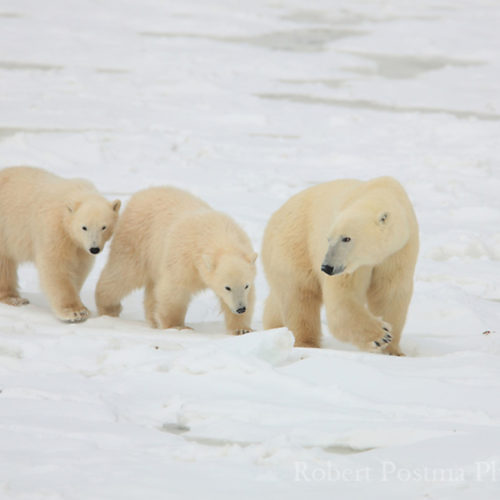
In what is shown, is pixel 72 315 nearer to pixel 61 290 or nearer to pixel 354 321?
pixel 61 290

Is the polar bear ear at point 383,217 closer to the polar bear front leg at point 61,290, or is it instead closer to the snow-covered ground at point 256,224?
the snow-covered ground at point 256,224

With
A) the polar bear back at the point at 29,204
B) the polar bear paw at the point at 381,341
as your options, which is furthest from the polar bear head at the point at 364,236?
the polar bear back at the point at 29,204

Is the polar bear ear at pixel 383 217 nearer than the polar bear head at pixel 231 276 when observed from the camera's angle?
Yes

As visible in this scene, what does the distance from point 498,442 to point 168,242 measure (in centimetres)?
252

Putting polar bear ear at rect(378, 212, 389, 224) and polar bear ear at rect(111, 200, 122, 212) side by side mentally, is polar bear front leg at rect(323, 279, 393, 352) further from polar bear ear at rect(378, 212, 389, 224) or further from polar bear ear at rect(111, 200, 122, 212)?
polar bear ear at rect(111, 200, 122, 212)

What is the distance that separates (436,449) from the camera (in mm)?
2654

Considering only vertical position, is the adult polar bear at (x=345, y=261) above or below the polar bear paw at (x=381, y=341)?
above

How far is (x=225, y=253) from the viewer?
4.57 m

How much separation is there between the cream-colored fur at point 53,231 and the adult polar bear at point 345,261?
3.17ft

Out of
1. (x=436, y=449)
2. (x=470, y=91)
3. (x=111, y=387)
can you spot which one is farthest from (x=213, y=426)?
(x=470, y=91)

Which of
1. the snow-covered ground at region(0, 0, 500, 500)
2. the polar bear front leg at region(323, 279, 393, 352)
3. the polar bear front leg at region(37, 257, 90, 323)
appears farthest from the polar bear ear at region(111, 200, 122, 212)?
the polar bear front leg at region(323, 279, 393, 352)

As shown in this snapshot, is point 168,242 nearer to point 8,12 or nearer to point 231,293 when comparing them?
point 231,293

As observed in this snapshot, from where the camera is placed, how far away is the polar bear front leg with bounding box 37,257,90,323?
478cm

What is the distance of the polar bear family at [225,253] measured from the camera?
155 inches
